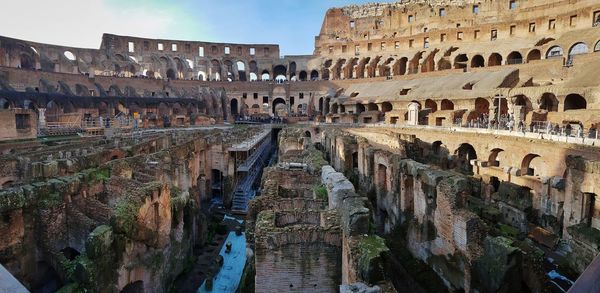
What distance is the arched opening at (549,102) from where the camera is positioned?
26527 millimetres

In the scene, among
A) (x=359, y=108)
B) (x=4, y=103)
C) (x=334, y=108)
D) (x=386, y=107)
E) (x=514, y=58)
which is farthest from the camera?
(x=334, y=108)

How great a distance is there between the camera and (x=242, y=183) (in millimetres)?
21375

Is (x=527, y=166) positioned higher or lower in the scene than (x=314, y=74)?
lower

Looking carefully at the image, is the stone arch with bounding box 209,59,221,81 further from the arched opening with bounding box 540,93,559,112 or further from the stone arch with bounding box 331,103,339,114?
the arched opening with bounding box 540,93,559,112

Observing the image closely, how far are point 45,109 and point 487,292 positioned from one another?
3590cm

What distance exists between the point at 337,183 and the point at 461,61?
142 ft

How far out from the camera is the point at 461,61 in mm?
46031

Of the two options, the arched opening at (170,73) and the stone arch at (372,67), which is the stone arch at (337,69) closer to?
the stone arch at (372,67)

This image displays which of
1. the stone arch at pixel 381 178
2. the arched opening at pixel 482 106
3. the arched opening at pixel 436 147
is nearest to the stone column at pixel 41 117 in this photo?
the stone arch at pixel 381 178

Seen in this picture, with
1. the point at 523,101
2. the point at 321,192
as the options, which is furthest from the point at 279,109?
the point at 321,192

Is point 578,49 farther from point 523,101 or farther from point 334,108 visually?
point 334,108

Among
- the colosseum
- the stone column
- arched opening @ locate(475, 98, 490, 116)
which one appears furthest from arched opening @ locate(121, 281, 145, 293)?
arched opening @ locate(475, 98, 490, 116)

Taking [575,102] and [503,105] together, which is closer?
[575,102]

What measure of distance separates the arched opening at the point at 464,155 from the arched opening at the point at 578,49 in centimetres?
1578
